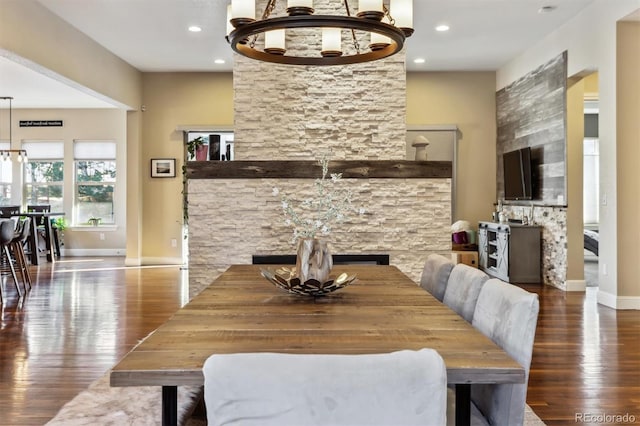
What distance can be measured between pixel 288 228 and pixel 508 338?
142 inches

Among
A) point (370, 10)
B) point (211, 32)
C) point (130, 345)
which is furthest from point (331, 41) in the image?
point (211, 32)

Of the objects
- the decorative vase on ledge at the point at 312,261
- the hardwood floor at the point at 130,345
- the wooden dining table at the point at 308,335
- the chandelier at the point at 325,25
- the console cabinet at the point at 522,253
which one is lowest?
the hardwood floor at the point at 130,345

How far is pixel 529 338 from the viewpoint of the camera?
1458mm

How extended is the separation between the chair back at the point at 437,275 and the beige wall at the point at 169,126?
21.5ft

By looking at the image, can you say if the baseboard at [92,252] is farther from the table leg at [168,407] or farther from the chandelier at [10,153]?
the table leg at [168,407]

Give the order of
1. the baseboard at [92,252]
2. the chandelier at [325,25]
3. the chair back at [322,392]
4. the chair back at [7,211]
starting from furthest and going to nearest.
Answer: the baseboard at [92,252]
the chair back at [7,211]
the chandelier at [325,25]
the chair back at [322,392]

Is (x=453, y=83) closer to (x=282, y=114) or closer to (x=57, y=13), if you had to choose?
(x=282, y=114)

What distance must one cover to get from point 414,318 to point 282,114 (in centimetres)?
401

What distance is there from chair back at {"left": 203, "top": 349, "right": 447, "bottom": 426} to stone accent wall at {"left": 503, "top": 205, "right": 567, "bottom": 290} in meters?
5.99

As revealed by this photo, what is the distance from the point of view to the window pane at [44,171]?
10.7m

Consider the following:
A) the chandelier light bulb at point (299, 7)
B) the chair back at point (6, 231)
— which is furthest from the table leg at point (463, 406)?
the chair back at point (6, 231)

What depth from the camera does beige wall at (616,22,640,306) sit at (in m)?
5.21

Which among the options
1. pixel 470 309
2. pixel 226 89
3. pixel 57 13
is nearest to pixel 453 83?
pixel 226 89

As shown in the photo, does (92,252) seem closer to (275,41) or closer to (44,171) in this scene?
(44,171)
